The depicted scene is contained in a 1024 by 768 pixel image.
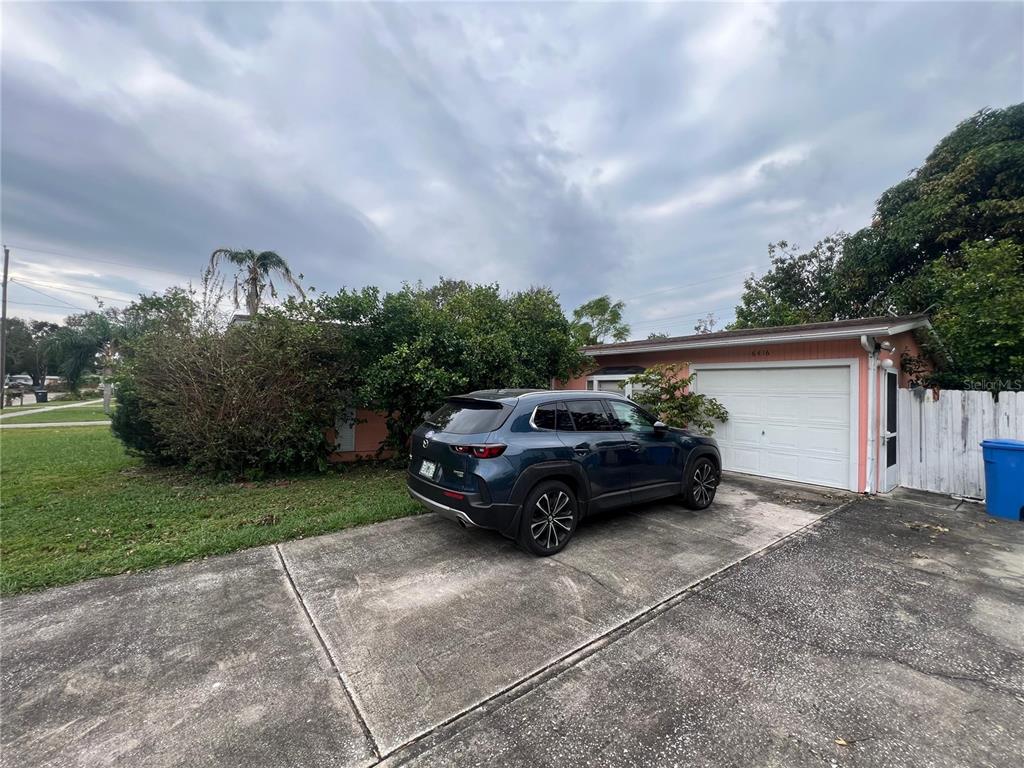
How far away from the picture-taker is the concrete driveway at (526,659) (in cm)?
198

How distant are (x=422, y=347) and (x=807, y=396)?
21.8ft

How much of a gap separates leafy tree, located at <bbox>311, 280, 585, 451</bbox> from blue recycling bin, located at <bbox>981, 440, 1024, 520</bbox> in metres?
6.70

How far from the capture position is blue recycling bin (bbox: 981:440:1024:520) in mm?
5359

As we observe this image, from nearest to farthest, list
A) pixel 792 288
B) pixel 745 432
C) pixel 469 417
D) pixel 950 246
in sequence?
pixel 469 417 → pixel 745 432 → pixel 950 246 → pixel 792 288

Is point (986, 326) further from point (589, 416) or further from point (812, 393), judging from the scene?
point (589, 416)

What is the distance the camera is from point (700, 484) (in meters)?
5.65

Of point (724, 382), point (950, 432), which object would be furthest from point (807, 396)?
point (950, 432)

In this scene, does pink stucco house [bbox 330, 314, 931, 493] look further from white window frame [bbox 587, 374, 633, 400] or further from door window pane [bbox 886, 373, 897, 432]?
white window frame [bbox 587, 374, 633, 400]

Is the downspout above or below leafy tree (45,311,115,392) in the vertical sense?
below

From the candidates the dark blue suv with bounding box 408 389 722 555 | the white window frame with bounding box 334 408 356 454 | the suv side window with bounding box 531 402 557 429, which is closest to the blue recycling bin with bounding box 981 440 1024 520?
the dark blue suv with bounding box 408 389 722 555

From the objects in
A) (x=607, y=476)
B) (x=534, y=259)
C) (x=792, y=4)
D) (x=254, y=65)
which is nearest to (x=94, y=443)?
(x=254, y=65)

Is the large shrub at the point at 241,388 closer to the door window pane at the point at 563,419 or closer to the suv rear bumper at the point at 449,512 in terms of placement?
the suv rear bumper at the point at 449,512

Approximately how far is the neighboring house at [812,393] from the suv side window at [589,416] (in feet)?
13.8

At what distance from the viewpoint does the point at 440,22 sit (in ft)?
22.7
